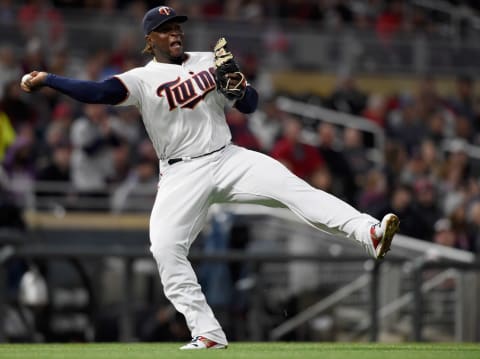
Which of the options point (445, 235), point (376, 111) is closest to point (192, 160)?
point (445, 235)

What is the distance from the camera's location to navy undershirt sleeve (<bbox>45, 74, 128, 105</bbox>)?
7.81m

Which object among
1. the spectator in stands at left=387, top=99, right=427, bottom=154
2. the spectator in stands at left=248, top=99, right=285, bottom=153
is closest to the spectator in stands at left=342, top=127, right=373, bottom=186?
the spectator in stands at left=248, top=99, right=285, bottom=153

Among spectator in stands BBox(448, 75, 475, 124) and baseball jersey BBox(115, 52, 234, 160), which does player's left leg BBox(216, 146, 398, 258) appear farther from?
spectator in stands BBox(448, 75, 475, 124)

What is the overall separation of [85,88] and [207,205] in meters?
1.13

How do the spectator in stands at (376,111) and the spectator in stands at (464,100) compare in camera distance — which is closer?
the spectator in stands at (376,111)

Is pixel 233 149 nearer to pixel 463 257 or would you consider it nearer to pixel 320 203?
pixel 320 203

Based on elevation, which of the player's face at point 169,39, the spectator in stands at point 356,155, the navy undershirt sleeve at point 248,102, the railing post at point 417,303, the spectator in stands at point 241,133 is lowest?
the railing post at point 417,303

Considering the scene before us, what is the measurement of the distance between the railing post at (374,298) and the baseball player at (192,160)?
12.7ft

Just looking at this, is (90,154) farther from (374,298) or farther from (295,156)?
(374,298)

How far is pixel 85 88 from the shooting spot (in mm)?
7812

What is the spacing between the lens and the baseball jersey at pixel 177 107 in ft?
26.8

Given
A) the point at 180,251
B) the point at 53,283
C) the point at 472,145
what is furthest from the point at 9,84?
the point at 180,251

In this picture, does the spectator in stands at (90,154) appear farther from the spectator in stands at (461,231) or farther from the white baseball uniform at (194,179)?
the white baseball uniform at (194,179)

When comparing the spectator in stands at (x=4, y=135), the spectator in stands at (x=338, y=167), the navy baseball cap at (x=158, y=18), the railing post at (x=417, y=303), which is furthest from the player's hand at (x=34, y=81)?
the spectator in stands at (x=338, y=167)
